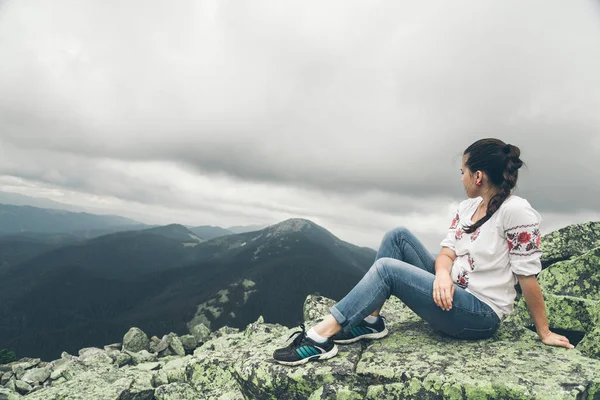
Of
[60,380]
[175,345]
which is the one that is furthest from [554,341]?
[175,345]

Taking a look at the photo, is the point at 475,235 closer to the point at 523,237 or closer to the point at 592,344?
the point at 523,237

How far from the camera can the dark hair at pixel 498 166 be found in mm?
5078

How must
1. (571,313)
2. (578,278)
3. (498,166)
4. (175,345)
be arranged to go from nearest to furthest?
(498,166) < (571,313) < (578,278) < (175,345)

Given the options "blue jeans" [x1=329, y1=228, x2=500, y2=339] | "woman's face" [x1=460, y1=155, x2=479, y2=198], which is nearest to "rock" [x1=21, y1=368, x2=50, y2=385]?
"blue jeans" [x1=329, y1=228, x2=500, y2=339]

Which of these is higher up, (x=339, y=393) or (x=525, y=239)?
(x=525, y=239)

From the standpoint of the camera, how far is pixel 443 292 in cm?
501

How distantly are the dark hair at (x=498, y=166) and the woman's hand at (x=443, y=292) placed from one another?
111cm

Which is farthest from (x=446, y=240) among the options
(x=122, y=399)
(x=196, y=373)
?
(x=122, y=399)

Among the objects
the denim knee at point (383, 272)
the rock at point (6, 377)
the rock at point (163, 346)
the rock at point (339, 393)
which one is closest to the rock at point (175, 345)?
the rock at point (163, 346)

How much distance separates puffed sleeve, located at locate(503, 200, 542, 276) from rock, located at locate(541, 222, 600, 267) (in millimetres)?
6346

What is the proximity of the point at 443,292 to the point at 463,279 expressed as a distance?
724 millimetres

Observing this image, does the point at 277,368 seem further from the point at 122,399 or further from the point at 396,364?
the point at 122,399

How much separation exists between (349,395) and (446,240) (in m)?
3.26

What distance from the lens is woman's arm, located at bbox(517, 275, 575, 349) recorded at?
482cm
